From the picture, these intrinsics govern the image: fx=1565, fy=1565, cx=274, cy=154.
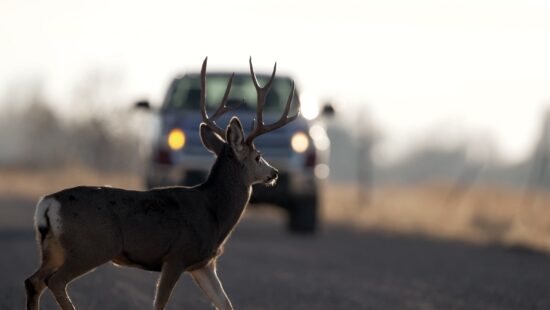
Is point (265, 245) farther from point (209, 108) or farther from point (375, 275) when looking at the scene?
point (375, 275)

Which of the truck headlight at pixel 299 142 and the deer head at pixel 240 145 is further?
the truck headlight at pixel 299 142

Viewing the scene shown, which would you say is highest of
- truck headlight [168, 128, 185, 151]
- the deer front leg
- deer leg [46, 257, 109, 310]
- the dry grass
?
truck headlight [168, 128, 185, 151]

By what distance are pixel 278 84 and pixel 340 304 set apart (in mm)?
9830

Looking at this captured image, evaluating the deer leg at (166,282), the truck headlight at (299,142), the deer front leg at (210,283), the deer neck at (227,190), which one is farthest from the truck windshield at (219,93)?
the deer leg at (166,282)

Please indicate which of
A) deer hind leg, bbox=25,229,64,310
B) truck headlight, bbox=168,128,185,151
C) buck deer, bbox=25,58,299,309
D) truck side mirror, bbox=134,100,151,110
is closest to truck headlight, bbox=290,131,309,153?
truck headlight, bbox=168,128,185,151

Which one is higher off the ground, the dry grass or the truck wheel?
the truck wheel

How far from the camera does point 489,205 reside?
108 ft

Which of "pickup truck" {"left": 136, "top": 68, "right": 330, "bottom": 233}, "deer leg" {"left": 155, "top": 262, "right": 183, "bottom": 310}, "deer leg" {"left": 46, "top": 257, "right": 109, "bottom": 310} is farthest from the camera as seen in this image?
"pickup truck" {"left": 136, "top": 68, "right": 330, "bottom": 233}

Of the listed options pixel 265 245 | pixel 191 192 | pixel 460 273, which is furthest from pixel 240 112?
pixel 191 192

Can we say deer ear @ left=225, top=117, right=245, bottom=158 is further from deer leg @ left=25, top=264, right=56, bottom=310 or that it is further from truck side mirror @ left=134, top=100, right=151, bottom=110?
truck side mirror @ left=134, top=100, right=151, bottom=110

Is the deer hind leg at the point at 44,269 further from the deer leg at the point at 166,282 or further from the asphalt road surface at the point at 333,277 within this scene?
the asphalt road surface at the point at 333,277

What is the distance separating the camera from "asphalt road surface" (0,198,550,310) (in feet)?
46.9

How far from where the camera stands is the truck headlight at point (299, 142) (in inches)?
885

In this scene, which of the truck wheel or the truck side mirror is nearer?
the truck side mirror
